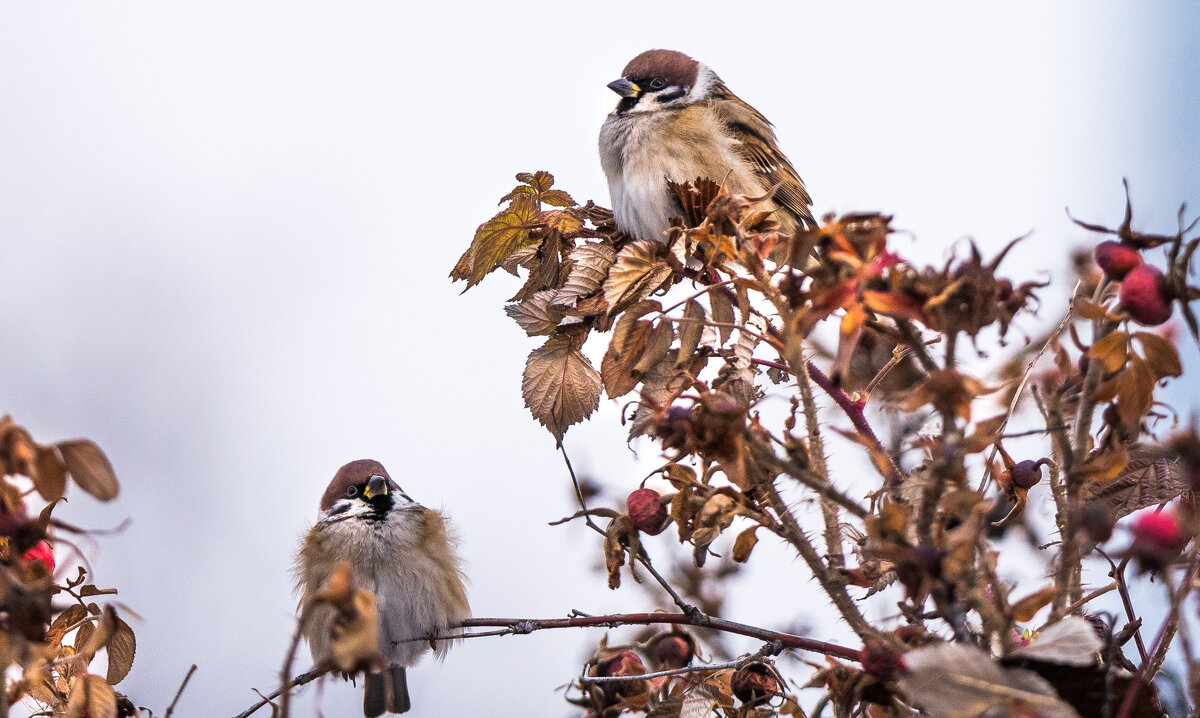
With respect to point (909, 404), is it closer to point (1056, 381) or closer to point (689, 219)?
point (1056, 381)

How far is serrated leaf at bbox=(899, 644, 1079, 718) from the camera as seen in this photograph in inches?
35.1

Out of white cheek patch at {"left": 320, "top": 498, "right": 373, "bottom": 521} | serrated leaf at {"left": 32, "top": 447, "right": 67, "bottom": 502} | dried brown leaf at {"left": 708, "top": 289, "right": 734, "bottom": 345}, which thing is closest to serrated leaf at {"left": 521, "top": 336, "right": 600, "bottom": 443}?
dried brown leaf at {"left": 708, "top": 289, "right": 734, "bottom": 345}

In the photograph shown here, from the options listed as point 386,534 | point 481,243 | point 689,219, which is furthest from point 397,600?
point 689,219

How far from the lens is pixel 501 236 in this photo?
2064 mm

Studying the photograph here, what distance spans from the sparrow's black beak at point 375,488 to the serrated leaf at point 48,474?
248cm

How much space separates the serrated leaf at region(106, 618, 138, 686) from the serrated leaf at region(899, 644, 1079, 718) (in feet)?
3.97

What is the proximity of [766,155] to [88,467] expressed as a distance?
2886 mm

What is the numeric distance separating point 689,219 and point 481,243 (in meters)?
0.42

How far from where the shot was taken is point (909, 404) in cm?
102

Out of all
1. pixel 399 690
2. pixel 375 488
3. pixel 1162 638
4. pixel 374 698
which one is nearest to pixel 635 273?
pixel 1162 638

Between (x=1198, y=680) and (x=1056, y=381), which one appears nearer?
(x=1198, y=680)

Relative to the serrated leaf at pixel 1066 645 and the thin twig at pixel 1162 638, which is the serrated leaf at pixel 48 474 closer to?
the serrated leaf at pixel 1066 645

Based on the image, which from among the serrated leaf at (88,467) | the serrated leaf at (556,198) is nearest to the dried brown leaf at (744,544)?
the serrated leaf at (88,467)

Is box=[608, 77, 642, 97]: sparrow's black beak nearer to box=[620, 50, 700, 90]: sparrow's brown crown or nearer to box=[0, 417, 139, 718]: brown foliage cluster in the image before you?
box=[620, 50, 700, 90]: sparrow's brown crown
